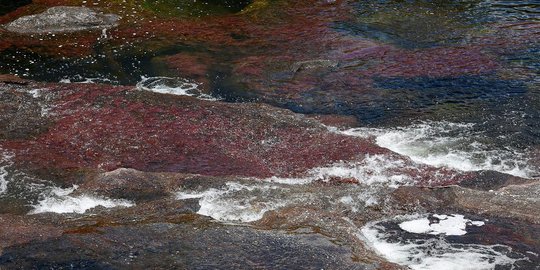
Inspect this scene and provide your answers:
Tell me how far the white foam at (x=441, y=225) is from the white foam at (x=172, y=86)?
24.6 feet

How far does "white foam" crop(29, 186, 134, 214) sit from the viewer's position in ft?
34.0

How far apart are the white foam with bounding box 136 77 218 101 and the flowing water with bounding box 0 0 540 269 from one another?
39mm

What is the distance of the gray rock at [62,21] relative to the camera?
2098 centimetres

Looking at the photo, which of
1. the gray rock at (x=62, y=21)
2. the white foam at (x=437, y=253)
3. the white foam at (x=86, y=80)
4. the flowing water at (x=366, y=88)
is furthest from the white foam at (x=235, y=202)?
the gray rock at (x=62, y=21)

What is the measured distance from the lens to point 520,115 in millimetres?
14109

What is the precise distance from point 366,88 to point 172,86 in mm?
4892

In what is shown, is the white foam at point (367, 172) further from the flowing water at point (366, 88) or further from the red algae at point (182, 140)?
the red algae at point (182, 140)

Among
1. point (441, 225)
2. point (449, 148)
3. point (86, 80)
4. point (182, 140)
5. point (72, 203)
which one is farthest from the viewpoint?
point (86, 80)

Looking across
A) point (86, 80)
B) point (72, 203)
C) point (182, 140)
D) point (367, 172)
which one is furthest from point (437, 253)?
point (86, 80)

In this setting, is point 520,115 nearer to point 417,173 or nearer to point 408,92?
point 408,92

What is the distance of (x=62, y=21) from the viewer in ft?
70.2

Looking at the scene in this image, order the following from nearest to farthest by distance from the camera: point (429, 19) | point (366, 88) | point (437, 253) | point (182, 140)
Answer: point (437, 253), point (182, 140), point (366, 88), point (429, 19)

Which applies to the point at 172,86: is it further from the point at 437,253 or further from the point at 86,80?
the point at 437,253

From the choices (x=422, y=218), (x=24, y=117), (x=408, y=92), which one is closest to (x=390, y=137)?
(x=408, y=92)
